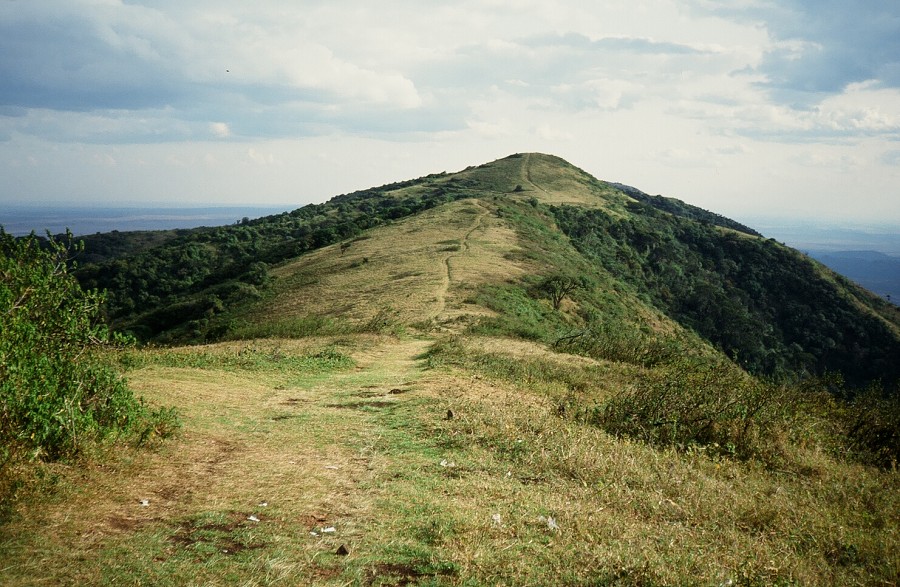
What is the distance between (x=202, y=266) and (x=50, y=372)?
240ft

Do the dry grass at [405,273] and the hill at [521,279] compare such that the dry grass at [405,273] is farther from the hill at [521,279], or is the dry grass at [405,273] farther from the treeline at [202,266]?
the treeline at [202,266]

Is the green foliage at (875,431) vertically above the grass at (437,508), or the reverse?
the grass at (437,508)

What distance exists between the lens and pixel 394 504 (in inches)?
251

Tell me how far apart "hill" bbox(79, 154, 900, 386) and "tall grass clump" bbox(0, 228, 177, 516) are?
18403mm

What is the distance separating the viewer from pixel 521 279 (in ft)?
131

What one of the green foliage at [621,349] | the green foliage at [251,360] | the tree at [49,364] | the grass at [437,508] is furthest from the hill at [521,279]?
the tree at [49,364]

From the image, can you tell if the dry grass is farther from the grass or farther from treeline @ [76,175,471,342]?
the grass

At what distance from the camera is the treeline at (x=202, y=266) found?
1468 inches

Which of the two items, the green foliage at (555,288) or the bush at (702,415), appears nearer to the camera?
the bush at (702,415)

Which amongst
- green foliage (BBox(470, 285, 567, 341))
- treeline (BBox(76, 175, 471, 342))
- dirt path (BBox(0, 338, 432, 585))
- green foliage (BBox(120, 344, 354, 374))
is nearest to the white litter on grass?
dirt path (BBox(0, 338, 432, 585))

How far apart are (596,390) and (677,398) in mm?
2865

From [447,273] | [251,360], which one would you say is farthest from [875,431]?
[447,273]

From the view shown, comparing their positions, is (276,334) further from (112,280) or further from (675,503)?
(112,280)

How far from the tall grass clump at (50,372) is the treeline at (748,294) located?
59348 millimetres
